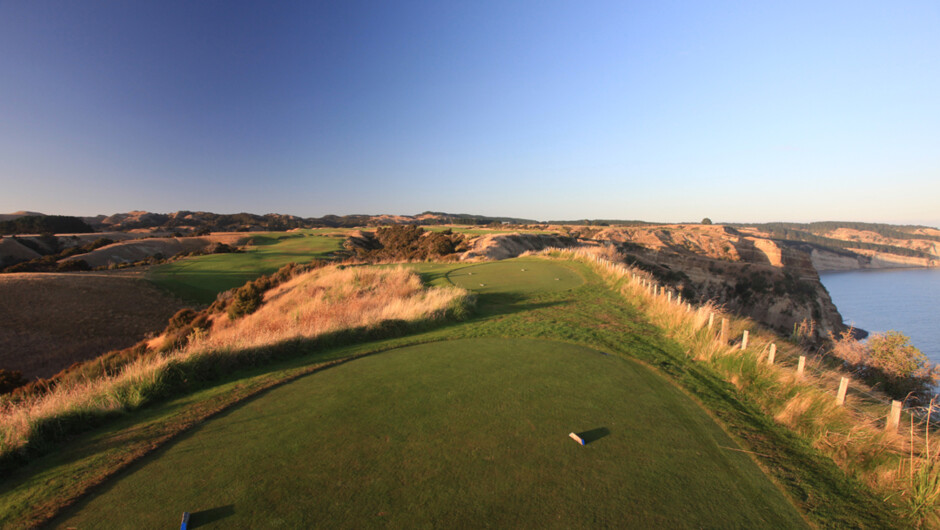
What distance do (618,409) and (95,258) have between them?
55146 mm

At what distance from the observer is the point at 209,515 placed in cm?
271

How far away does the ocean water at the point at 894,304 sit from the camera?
30.0 meters

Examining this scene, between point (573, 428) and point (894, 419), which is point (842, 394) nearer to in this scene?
point (894, 419)

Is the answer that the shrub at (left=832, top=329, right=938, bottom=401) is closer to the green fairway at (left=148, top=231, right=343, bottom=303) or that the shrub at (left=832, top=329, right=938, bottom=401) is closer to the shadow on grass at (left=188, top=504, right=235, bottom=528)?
the shadow on grass at (left=188, top=504, right=235, bottom=528)

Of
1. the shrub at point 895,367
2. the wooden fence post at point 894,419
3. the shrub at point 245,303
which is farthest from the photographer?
the shrub at point 245,303

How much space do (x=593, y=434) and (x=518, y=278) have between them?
13.7m

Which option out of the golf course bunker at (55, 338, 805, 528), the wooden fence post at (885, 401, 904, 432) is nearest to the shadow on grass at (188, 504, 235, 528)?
the golf course bunker at (55, 338, 805, 528)

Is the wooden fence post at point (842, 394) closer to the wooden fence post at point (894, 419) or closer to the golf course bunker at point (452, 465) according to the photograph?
the wooden fence post at point (894, 419)

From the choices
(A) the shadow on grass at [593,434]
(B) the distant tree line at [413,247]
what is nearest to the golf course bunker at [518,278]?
(A) the shadow on grass at [593,434]

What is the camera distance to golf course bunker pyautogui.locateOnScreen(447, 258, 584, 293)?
15290 mm

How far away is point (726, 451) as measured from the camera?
3.83 meters

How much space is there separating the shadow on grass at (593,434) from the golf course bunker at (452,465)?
0.07ft

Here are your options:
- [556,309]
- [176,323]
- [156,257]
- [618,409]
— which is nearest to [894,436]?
[618,409]

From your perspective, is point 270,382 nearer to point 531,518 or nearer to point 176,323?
→ point 531,518
